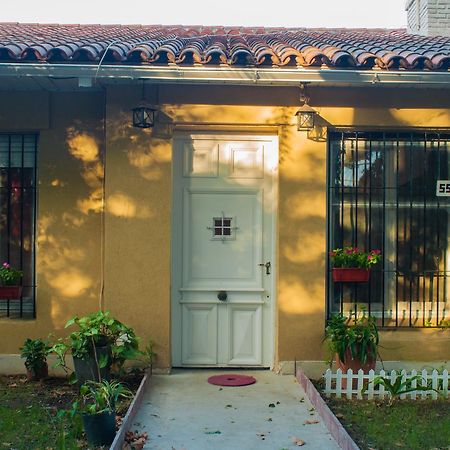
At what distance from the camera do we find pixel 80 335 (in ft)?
20.6

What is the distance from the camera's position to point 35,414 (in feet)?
19.1

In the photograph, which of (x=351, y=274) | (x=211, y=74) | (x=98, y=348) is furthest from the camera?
(x=351, y=274)

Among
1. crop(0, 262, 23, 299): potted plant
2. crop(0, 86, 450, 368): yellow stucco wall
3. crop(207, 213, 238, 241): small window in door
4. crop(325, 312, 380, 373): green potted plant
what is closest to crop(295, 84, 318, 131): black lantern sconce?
crop(0, 86, 450, 368): yellow stucco wall

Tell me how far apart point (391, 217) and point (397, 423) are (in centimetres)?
255

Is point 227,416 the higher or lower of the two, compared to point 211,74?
lower

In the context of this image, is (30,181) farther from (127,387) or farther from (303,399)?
(303,399)

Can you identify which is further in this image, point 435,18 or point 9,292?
point 435,18

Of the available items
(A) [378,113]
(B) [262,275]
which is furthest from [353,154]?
(B) [262,275]

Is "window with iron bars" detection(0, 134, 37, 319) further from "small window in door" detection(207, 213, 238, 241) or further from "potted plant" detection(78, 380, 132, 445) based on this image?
"potted plant" detection(78, 380, 132, 445)

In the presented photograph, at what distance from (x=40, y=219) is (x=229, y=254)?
2182 mm

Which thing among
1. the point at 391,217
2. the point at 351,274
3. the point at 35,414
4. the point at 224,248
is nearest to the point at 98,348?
the point at 35,414

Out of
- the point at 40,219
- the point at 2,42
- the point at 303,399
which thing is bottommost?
the point at 303,399

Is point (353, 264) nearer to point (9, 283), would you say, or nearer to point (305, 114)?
point (305, 114)

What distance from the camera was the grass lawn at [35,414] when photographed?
5.12 meters
